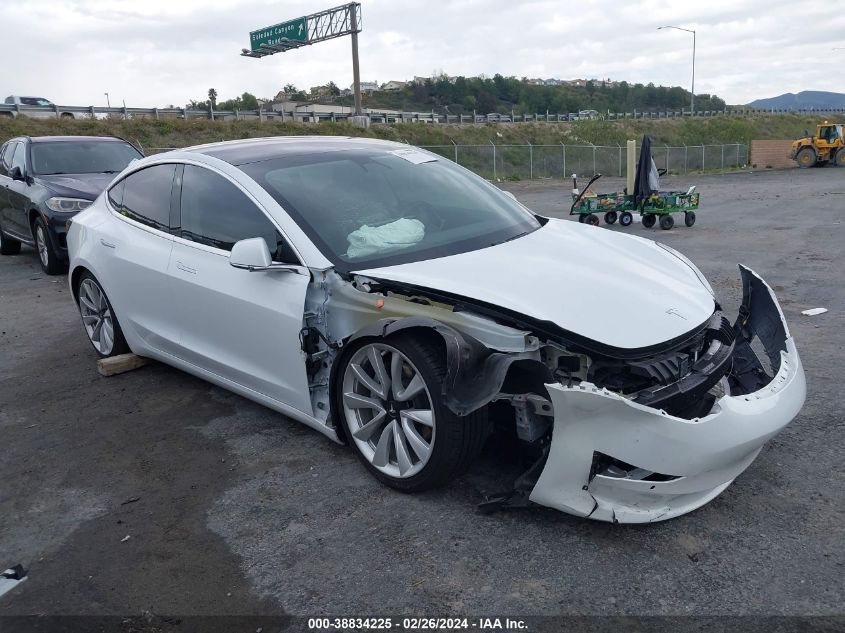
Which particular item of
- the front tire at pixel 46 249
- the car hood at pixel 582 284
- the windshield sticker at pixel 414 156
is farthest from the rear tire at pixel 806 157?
the car hood at pixel 582 284

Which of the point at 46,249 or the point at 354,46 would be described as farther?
the point at 354,46

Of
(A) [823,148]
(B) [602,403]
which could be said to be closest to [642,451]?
(B) [602,403]

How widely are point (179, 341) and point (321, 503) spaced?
5.61 feet

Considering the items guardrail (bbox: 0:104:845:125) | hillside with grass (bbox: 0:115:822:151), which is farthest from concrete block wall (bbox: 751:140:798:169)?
guardrail (bbox: 0:104:845:125)

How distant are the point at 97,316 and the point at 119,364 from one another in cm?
53

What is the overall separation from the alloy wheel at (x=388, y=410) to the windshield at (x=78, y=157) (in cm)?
796

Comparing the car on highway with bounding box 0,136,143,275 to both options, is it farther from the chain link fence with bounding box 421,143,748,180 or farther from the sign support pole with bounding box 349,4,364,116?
the sign support pole with bounding box 349,4,364,116

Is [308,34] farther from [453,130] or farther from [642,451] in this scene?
[642,451]

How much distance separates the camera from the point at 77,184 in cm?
936

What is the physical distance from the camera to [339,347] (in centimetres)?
358

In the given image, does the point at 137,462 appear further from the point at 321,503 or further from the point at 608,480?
the point at 608,480

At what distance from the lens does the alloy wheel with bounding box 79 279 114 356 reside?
5.38 metres

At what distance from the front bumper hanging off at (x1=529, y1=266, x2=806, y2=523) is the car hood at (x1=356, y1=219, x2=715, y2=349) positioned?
0.32m

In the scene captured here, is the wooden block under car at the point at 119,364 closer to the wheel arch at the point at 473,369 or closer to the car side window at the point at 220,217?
the car side window at the point at 220,217
